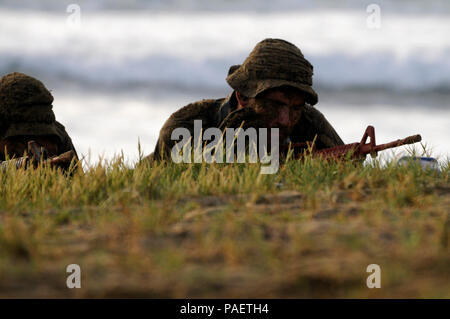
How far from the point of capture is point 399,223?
11.2 feet

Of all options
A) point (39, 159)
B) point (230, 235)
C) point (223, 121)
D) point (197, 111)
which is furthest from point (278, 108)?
point (230, 235)

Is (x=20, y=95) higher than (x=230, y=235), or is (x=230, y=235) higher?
(x=20, y=95)

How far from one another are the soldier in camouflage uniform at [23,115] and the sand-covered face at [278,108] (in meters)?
2.32

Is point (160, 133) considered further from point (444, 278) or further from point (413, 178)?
point (444, 278)

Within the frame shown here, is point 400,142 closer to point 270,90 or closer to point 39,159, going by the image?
point 270,90

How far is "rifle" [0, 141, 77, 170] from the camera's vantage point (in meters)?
5.66

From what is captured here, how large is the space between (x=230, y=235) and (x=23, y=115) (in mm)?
4442

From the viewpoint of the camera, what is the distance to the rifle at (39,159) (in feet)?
18.6

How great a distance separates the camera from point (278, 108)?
228 inches

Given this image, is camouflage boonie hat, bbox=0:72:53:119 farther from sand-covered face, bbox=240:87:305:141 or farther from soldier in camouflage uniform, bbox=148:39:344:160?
sand-covered face, bbox=240:87:305:141

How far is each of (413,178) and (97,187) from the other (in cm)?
214

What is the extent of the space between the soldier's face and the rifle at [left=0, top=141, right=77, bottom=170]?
1686 mm
